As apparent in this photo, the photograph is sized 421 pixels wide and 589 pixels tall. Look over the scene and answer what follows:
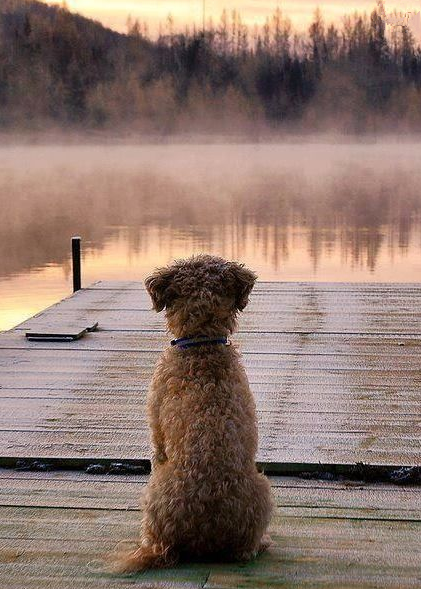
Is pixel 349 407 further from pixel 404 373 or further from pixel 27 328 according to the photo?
pixel 27 328

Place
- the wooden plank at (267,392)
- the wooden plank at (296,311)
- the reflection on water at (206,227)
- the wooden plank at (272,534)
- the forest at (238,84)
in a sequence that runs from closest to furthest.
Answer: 1. the wooden plank at (272,534)
2. the wooden plank at (267,392)
3. the wooden plank at (296,311)
4. the reflection on water at (206,227)
5. the forest at (238,84)

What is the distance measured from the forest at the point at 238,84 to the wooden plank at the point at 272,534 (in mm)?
94319

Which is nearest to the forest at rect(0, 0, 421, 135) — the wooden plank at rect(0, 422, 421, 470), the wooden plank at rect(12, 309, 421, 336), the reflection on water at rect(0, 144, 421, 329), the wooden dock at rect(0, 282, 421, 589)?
the reflection on water at rect(0, 144, 421, 329)

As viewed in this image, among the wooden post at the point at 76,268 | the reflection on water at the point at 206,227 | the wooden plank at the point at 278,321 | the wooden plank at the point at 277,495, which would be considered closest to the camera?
the wooden plank at the point at 277,495

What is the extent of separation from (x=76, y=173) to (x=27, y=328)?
47882 millimetres

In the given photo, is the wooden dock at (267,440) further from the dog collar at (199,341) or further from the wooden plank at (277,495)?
the dog collar at (199,341)


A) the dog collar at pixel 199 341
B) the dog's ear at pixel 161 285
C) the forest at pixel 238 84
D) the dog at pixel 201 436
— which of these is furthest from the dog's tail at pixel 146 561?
the forest at pixel 238 84

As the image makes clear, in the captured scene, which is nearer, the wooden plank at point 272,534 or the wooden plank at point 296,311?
the wooden plank at point 272,534

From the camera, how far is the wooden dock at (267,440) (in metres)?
3.44

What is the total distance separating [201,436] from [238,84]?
9782 centimetres

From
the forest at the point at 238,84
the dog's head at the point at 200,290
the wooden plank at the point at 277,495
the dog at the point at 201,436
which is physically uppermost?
the forest at the point at 238,84

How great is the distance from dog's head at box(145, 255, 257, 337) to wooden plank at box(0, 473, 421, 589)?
2.62 feet

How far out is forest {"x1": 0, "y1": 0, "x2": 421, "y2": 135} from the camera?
324 feet

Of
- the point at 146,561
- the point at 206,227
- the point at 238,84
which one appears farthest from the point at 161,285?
the point at 238,84
